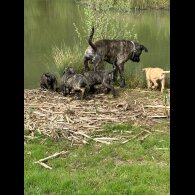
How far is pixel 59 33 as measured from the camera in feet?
81.5

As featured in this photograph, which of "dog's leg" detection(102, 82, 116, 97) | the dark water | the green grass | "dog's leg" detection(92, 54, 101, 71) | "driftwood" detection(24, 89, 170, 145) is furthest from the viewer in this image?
the dark water

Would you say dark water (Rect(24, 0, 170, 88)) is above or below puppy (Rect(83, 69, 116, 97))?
above

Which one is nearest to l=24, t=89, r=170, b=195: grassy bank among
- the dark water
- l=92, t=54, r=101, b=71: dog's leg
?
l=92, t=54, r=101, b=71: dog's leg

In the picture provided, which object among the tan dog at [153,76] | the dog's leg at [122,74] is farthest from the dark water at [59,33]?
the tan dog at [153,76]

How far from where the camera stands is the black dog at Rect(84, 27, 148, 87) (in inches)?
508

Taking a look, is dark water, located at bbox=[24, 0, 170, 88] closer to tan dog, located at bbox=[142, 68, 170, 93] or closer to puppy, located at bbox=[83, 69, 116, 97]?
tan dog, located at bbox=[142, 68, 170, 93]

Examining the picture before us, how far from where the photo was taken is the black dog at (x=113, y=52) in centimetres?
1291

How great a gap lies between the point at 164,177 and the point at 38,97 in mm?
5290

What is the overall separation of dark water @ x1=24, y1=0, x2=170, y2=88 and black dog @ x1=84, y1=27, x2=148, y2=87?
7.58ft

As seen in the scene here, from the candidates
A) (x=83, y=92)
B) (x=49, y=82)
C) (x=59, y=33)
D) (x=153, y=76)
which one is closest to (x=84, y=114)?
(x=83, y=92)

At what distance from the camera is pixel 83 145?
28.4ft

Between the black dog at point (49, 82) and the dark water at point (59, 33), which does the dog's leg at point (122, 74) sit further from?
the dark water at point (59, 33)
